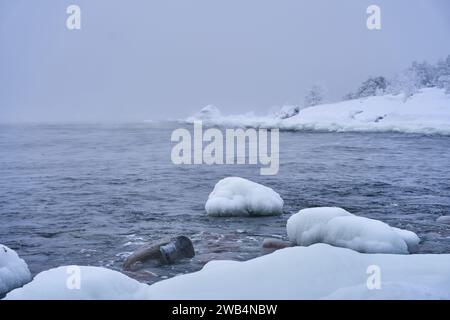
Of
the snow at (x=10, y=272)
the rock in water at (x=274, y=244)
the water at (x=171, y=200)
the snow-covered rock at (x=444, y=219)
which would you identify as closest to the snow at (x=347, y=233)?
the rock in water at (x=274, y=244)

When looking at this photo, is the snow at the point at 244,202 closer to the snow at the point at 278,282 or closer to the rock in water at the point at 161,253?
the rock in water at the point at 161,253

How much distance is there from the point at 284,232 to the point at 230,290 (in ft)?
17.3

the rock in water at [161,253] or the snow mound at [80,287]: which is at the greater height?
the snow mound at [80,287]

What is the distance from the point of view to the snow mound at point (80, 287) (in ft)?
17.6

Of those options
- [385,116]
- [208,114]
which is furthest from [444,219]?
[208,114]

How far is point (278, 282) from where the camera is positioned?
18.1 feet

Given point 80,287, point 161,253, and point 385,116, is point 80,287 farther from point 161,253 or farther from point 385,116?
point 385,116

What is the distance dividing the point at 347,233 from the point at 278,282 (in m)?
3.42

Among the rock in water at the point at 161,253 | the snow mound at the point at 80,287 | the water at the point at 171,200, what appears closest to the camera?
the snow mound at the point at 80,287

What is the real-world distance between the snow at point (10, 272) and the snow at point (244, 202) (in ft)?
17.0

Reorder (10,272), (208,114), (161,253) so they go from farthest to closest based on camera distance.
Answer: (208,114)
(161,253)
(10,272)
